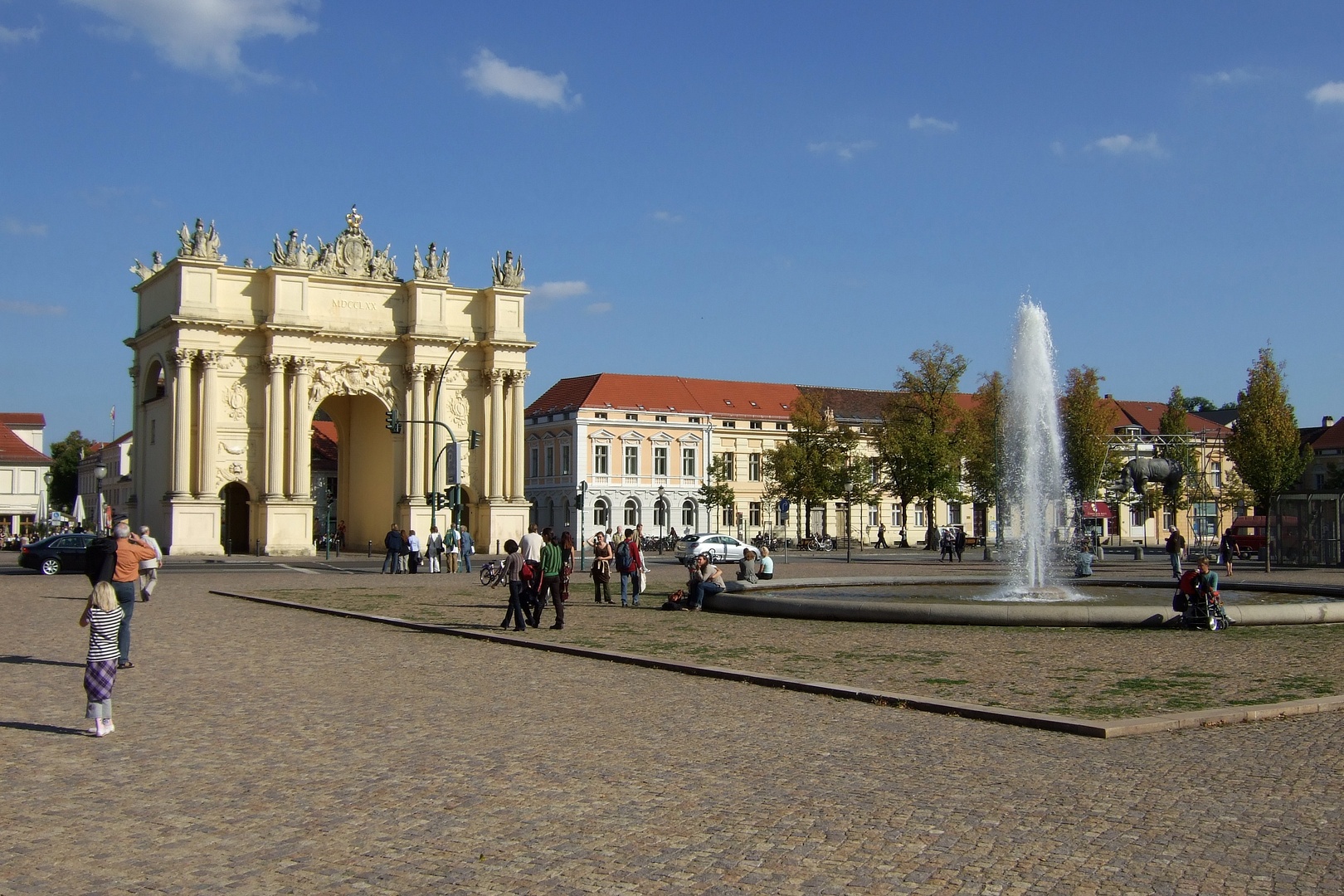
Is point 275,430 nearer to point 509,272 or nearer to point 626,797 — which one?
point 509,272

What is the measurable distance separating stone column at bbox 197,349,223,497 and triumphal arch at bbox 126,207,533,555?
0.07 metres

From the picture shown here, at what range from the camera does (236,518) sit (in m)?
62.9

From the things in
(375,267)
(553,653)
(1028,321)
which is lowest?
(553,653)

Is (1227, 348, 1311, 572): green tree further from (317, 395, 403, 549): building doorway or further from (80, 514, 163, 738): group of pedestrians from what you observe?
(80, 514, 163, 738): group of pedestrians

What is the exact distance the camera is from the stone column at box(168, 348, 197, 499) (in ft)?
190

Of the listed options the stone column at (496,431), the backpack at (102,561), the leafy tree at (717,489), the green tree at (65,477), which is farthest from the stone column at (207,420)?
the green tree at (65,477)

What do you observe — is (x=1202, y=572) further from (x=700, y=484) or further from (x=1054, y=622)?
(x=700, y=484)

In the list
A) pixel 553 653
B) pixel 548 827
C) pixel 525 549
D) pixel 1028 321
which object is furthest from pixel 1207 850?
pixel 1028 321

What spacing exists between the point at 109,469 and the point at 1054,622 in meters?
114

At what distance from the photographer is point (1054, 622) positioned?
19609 millimetres

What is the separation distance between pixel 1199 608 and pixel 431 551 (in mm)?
30356

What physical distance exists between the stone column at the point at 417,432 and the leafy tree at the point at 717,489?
26.4 meters

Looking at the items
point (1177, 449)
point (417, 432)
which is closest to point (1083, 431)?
point (1177, 449)

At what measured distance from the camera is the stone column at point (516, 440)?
6588 cm
